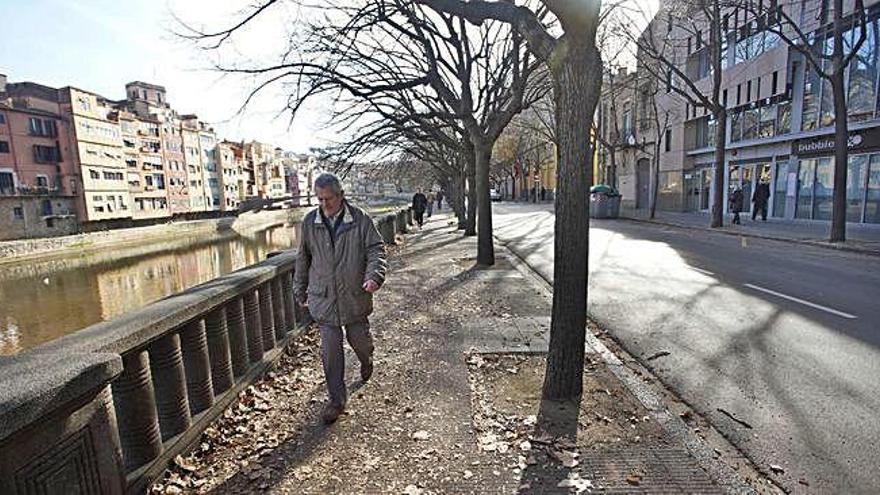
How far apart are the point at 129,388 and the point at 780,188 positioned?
28.3 m

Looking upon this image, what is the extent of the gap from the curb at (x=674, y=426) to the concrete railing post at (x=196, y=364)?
3.59 meters

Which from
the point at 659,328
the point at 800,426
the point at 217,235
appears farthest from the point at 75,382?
the point at 217,235

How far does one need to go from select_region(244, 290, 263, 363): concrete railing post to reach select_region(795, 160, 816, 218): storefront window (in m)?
25.1

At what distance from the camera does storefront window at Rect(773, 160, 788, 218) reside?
22.8 meters

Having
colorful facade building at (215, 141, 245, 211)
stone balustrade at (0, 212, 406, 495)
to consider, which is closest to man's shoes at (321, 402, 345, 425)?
stone balustrade at (0, 212, 406, 495)

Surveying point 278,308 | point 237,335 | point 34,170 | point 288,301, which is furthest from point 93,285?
point 34,170

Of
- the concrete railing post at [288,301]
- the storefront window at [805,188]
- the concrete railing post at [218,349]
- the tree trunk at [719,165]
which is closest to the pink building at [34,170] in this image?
the concrete railing post at [288,301]

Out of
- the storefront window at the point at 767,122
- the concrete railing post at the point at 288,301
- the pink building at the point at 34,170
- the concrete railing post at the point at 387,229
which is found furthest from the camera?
the pink building at the point at 34,170

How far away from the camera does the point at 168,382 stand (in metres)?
3.11

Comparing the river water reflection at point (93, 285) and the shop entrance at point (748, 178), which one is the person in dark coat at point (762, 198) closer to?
the shop entrance at point (748, 178)

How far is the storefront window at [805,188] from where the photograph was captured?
2103 cm

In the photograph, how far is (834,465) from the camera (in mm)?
3100

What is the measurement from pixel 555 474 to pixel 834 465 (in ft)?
6.29

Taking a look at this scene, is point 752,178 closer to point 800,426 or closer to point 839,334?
point 839,334
